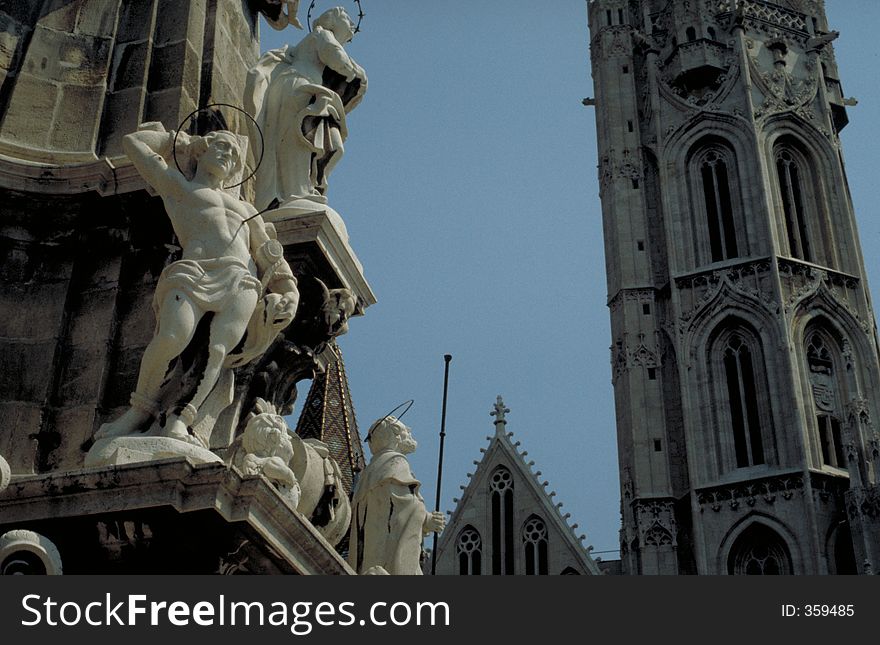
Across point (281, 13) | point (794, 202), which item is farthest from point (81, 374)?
point (794, 202)

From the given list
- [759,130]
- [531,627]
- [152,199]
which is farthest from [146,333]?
[759,130]

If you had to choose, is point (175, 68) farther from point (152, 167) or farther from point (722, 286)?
point (722, 286)

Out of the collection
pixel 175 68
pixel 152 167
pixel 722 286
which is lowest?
pixel 152 167

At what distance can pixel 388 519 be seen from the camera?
259 inches

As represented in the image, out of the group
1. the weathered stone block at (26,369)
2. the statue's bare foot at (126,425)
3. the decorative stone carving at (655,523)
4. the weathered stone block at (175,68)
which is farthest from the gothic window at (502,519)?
the statue's bare foot at (126,425)

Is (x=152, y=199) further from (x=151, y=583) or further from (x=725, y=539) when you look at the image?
(x=725, y=539)

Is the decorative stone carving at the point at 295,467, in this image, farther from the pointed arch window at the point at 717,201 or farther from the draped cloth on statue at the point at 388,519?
the pointed arch window at the point at 717,201

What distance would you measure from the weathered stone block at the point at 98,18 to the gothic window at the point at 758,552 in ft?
110

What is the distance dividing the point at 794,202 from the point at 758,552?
11738 mm

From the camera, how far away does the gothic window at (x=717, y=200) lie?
43812 mm

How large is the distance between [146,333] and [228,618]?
2159mm

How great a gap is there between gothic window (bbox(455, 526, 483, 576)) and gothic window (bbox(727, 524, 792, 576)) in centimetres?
777

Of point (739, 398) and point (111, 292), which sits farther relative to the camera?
point (739, 398)

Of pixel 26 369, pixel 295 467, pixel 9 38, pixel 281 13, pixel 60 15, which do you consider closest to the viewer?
pixel 26 369
